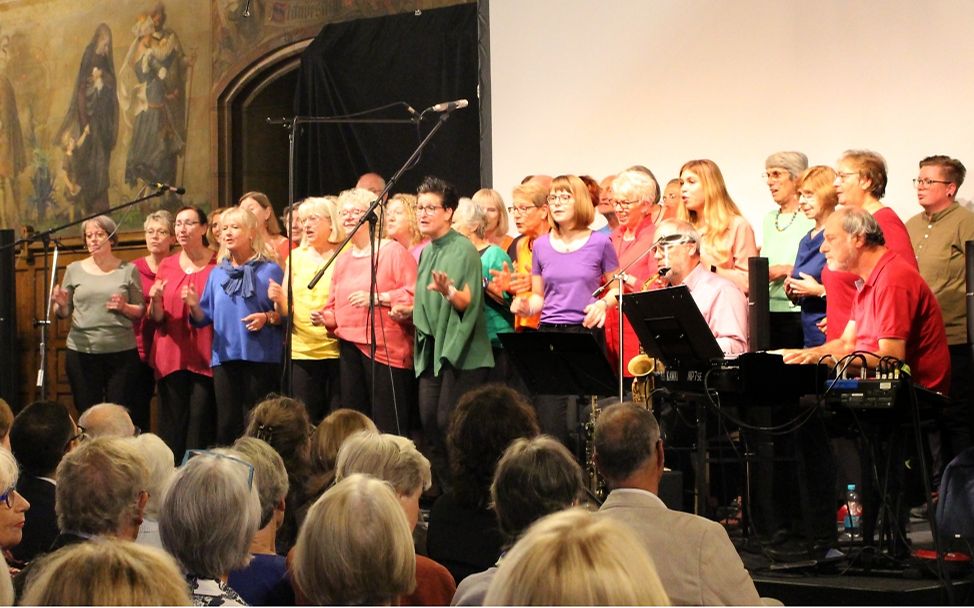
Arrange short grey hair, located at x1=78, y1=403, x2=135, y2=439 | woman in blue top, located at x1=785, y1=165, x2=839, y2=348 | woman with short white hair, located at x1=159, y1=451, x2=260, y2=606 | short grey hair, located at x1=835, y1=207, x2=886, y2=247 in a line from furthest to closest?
1. woman in blue top, located at x1=785, y1=165, x2=839, y2=348
2. short grey hair, located at x1=835, y1=207, x2=886, y2=247
3. short grey hair, located at x1=78, y1=403, x2=135, y2=439
4. woman with short white hair, located at x1=159, y1=451, x2=260, y2=606

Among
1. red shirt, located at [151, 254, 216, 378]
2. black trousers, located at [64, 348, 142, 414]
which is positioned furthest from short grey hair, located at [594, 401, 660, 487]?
black trousers, located at [64, 348, 142, 414]

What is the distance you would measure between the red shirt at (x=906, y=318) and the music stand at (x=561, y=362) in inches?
47.2

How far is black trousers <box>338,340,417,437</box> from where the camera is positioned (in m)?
7.68

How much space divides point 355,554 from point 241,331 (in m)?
5.82

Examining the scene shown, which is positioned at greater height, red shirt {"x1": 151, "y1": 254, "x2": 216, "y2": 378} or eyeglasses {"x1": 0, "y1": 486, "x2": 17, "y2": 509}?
red shirt {"x1": 151, "y1": 254, "x2": 216, "y2": 378}

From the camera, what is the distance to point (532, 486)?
335 centimetres

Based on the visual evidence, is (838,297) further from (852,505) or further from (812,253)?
(852,505)

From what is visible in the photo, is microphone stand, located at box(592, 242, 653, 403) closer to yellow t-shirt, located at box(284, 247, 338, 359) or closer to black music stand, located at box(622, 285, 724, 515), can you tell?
black music stand, located at box(622, 285, 724, 515)

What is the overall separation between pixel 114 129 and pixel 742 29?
7468 mm

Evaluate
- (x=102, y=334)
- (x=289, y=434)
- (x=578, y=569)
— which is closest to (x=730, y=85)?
(x=102, y=334)

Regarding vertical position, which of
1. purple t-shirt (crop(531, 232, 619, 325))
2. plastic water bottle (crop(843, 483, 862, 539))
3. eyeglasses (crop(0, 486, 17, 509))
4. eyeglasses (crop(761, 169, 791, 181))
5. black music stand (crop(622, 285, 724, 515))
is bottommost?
plastic water bottle (crop(843, 483, 862, 539))

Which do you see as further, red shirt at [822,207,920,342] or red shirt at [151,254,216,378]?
red shirt at [151,254,216,378]

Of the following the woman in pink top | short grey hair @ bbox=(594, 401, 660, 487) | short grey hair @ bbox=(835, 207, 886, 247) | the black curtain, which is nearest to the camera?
short grey hair @ bbox=(594, 401, 660, 487)

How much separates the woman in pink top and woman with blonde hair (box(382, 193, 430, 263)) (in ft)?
0.62
